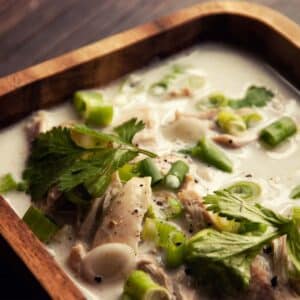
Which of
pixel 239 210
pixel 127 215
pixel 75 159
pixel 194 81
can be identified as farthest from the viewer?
pixel 194 81

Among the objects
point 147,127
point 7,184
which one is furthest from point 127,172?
point 7,184

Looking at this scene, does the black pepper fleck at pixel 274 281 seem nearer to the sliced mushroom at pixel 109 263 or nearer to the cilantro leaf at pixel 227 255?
the cilantro leaf at pixel 227 255

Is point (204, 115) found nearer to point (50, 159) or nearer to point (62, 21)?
point (50, 159)

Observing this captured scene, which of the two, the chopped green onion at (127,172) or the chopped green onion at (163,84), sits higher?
the chopped green onion at (163,84)

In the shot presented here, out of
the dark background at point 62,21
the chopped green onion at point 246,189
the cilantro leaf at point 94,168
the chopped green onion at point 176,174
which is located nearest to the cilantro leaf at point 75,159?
the cilantro leaf at point 94,168

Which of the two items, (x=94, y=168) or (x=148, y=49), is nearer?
(x=94, y=168)

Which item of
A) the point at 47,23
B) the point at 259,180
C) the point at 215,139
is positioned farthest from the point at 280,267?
the point at 47,23

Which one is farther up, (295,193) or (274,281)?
(295,193)
